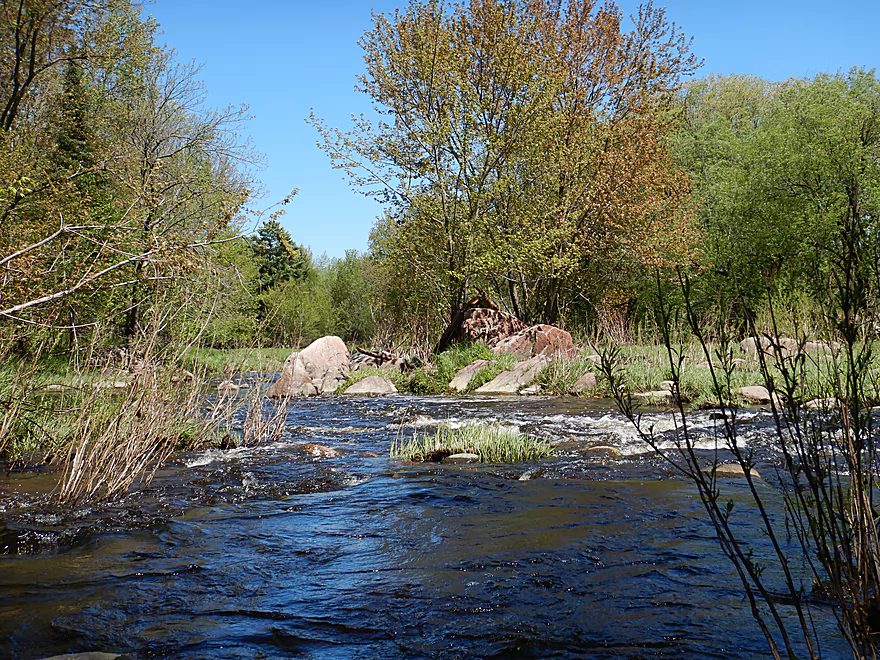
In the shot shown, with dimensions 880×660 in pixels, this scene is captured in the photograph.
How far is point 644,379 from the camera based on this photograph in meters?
13.8

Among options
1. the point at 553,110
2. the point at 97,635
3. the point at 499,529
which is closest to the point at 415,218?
the point at 553,110

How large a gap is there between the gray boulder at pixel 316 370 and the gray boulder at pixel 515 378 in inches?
178

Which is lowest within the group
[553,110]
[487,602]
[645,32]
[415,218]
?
[487,602]

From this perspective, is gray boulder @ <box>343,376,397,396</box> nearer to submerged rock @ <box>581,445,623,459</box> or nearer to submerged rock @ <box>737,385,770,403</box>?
submerged rock @ <box>737,385,770,403</box>

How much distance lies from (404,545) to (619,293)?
23.6 m

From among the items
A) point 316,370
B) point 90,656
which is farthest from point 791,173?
point 90,656

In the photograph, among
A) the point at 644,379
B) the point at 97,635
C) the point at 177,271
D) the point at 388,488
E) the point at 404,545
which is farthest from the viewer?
the point at 644,379

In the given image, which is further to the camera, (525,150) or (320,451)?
(525,150)

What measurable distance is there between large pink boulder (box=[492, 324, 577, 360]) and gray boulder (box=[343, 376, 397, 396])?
3522 millimetres

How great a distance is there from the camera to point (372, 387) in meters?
17.6

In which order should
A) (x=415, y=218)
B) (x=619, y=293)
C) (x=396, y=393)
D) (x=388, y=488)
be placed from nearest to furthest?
(x=388, y=488), (x=396, y=393), (x=415, y=218), (x=619, y=293)

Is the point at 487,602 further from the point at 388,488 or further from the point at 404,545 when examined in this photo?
the point at 388,488

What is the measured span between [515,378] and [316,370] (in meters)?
6.06

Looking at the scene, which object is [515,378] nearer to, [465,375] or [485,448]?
[465,375]
